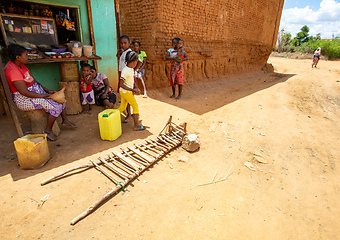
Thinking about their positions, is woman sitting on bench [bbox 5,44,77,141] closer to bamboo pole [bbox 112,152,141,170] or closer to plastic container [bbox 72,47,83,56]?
plastic container [bbox 72,47,83,56]

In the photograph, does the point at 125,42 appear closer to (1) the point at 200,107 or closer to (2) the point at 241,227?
(1) the point at 200,107

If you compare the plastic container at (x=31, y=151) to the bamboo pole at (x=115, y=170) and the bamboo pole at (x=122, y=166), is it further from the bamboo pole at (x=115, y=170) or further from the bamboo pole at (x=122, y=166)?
the bamboo pole at (x=122, y=166)

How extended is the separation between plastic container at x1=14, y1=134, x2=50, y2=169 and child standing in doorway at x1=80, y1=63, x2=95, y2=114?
1.84m

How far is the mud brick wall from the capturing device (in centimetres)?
599

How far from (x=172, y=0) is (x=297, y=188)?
5.95m

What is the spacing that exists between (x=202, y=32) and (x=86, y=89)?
17.7ft

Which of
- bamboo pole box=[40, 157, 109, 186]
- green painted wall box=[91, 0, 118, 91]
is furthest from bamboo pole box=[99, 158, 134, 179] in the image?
green painted wall box=[91, 0, 118, 91]

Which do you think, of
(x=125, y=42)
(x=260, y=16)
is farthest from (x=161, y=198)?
(x=260, y=16)

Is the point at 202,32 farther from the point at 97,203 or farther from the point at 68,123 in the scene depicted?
the point at 97,203

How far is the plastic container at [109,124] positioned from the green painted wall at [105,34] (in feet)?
7.22

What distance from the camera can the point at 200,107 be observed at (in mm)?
5605

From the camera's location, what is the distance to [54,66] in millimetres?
4316

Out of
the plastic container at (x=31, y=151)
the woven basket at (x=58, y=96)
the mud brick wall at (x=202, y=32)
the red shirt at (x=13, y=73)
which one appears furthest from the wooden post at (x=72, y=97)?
the mud brick wall at (x=202, y=32)

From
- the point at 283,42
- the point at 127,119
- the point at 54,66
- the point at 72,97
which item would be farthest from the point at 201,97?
the point at 283,42
